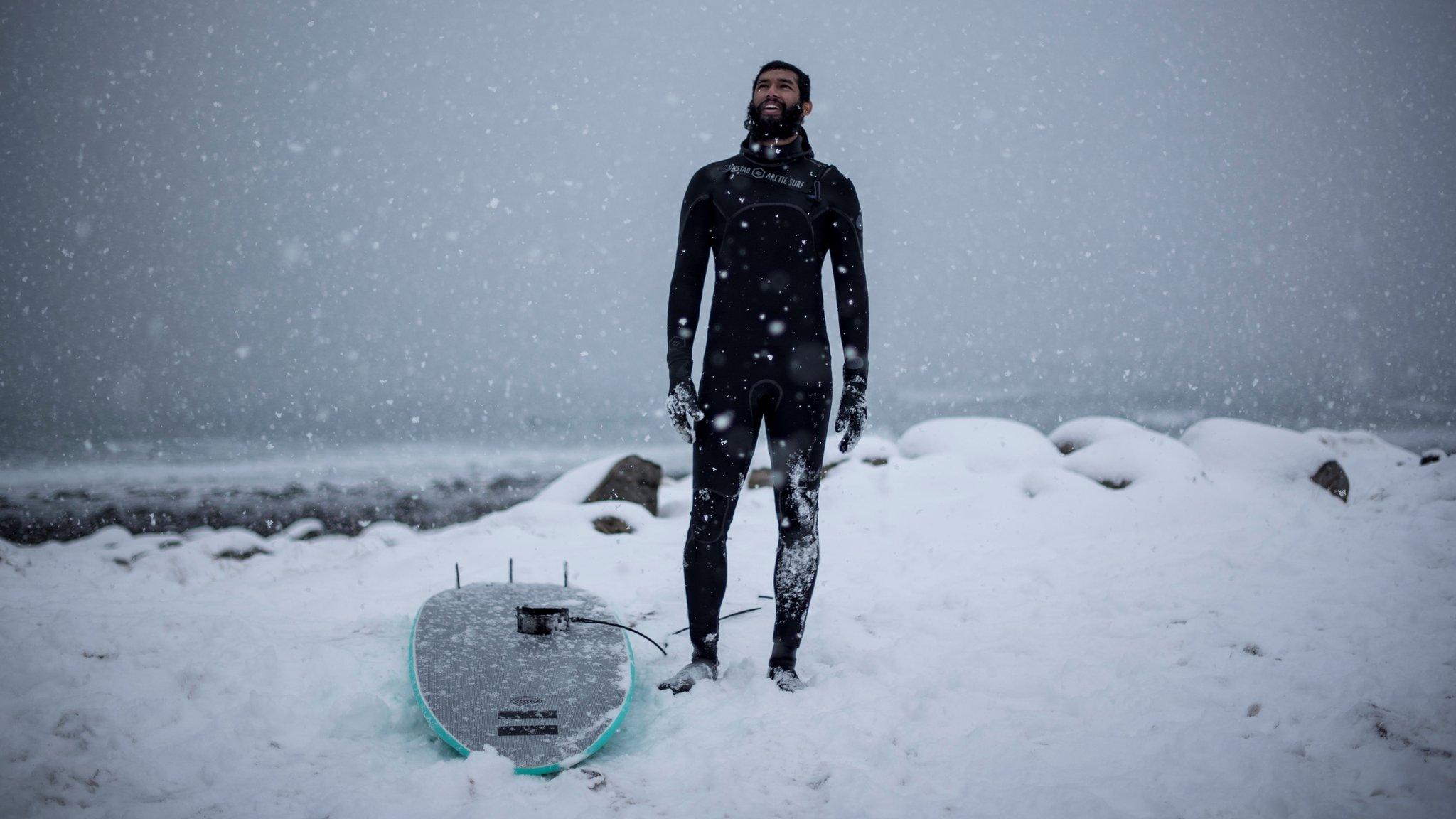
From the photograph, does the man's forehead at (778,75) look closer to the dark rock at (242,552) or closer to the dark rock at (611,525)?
the dark rock at (611,525)

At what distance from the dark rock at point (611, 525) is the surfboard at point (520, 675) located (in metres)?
3.84

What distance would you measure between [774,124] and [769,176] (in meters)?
0.23

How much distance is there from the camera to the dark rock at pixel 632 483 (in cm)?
908

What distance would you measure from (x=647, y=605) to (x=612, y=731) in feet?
5.52

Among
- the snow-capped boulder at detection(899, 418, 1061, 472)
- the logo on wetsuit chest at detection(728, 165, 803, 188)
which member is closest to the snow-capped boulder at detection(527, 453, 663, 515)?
the snow-capped boulder at detection(899, 418, 1061, 472)

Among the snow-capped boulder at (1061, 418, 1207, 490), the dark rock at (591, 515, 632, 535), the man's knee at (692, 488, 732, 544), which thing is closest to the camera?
the man's knee at (692, 488, 732, 544)

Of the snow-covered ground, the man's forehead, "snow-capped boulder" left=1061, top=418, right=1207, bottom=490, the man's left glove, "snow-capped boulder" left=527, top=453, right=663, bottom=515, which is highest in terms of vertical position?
the man's forehead

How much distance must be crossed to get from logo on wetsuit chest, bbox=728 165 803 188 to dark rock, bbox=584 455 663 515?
636 centimetres

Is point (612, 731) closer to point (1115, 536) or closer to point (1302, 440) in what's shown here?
point (1115, 536)

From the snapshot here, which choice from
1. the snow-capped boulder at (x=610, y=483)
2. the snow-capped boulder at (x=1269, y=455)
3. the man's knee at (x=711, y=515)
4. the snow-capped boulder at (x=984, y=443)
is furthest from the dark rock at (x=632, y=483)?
the snow-capped boulder at (x=1269, y=455)

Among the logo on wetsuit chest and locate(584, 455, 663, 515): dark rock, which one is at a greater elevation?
the logo on wetsuit chest

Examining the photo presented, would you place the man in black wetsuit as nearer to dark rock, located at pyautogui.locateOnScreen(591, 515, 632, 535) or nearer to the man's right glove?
the man's right glove

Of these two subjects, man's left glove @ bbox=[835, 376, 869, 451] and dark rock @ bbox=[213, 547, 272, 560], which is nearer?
man's left glove @ bbox=[835, 376, 869, 451]

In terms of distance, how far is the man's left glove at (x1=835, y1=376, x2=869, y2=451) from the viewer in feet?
10.5
